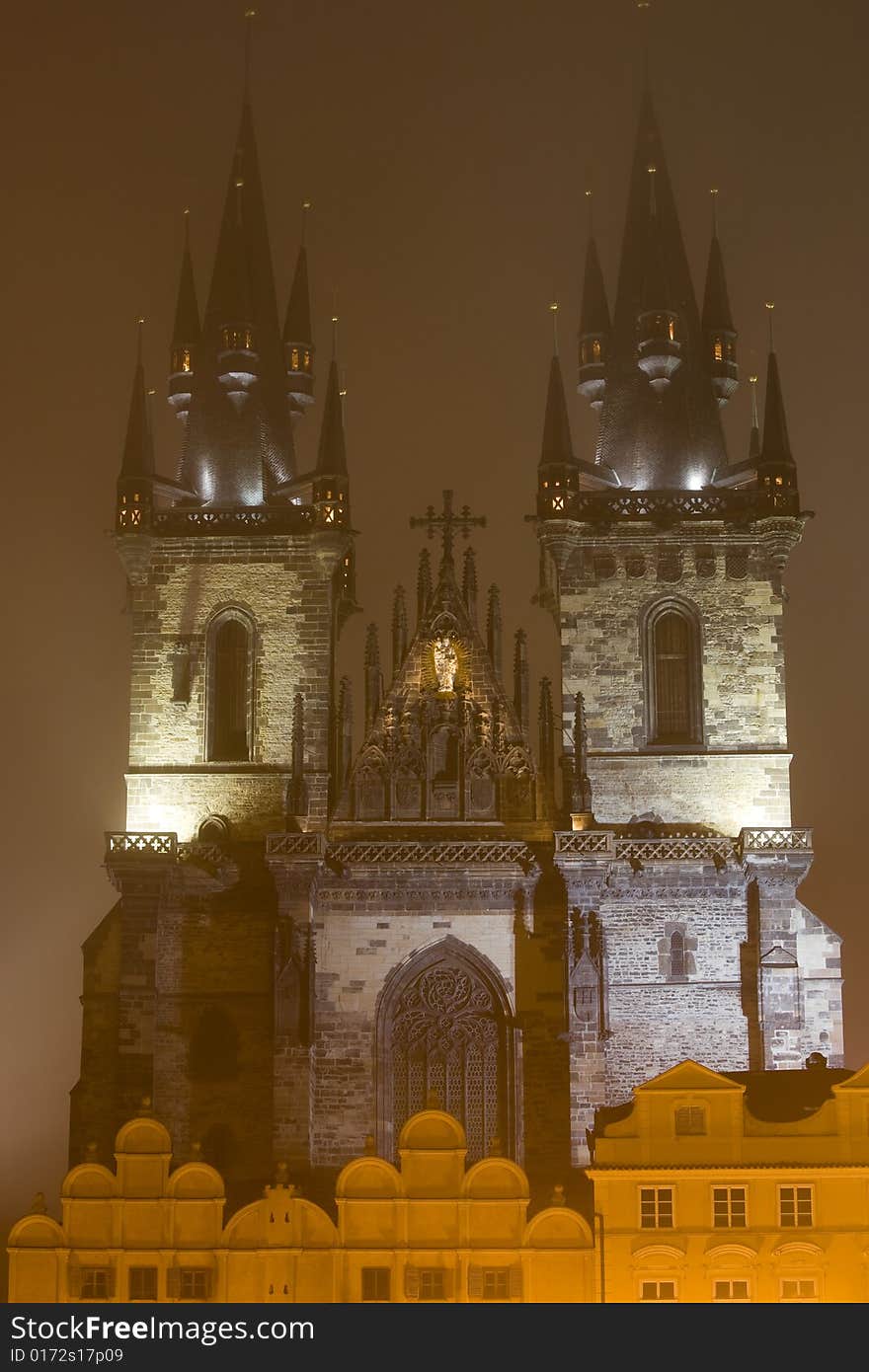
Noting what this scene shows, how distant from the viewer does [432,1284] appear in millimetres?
40844

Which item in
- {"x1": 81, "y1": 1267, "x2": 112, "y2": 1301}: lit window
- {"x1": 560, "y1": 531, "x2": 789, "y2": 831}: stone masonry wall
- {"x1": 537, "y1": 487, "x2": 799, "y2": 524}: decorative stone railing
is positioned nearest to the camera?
{"x1": 81, "y1": 1267, "x2": 112, "y2": 1301}: lit window

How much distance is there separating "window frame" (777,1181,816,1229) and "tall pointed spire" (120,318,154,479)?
21.8 m

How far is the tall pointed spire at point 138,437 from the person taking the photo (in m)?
55.9

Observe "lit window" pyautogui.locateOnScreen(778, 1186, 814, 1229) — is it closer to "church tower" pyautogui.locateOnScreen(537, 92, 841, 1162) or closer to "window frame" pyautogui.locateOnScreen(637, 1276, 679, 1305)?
"window frame" pyautogui.locateOnScreen(637, 1276, 679, 1305)

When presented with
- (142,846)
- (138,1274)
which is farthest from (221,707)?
(138,1274)

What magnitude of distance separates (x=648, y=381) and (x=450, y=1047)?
1477cm

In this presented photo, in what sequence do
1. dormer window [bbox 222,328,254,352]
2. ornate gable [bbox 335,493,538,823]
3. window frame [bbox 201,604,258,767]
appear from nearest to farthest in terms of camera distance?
ornate gable [bbox 335,493,538,823]
window frame [bbox 201,604,258,767]
dormer window [bbox 222,328,254,352]

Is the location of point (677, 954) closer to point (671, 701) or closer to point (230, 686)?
point (671, 701)

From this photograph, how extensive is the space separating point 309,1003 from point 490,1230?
11363mm

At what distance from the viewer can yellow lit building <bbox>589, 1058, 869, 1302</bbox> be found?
40.6m

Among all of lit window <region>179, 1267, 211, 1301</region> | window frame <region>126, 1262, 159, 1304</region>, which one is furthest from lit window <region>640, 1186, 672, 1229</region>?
window frame <region>126, 1262, 159, 1304</region>

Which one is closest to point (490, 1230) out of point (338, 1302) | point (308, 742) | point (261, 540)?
point (338, 1302)

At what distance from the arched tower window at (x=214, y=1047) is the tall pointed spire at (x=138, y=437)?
11.3 metres

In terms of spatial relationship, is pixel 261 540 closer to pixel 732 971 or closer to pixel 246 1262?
pixel 732 971
